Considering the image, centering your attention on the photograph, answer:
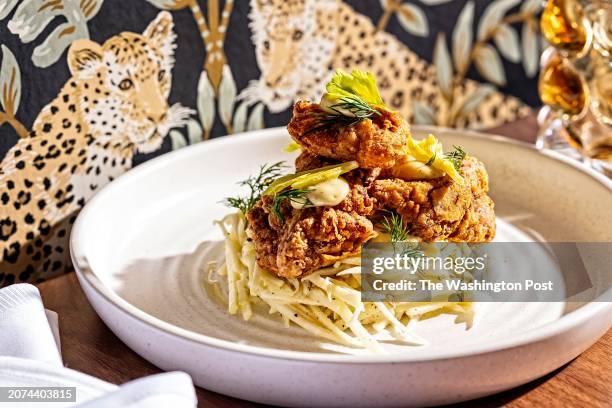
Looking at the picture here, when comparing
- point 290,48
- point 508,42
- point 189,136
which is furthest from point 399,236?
point 508,42

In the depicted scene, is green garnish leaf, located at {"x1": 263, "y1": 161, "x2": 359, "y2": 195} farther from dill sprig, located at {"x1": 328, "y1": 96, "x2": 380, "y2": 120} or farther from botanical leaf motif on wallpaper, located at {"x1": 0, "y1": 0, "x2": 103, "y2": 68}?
botanical leaf motif on wallpaper, located at {"x1": 0, "y1": 0, "x2": 103, "y2": 68}

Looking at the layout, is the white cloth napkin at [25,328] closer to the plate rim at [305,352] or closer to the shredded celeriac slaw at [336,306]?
the plate rim at [305,352]

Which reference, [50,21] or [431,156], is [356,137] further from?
[50,21]

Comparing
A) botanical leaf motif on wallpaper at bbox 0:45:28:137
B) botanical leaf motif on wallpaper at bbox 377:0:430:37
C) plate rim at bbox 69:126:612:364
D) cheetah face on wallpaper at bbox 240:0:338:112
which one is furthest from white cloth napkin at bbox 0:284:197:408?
botanical leaf motif on wallpaper at bbox 377:0:430:37

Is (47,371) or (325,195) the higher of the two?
(325,195)

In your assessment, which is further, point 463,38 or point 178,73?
point 463,38

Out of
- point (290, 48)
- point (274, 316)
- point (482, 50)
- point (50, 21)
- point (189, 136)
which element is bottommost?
point (274, 316)

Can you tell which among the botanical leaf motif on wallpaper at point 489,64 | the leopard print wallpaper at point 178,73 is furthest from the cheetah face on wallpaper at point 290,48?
the botanical leaf motif on wallpaper at point 489,64
